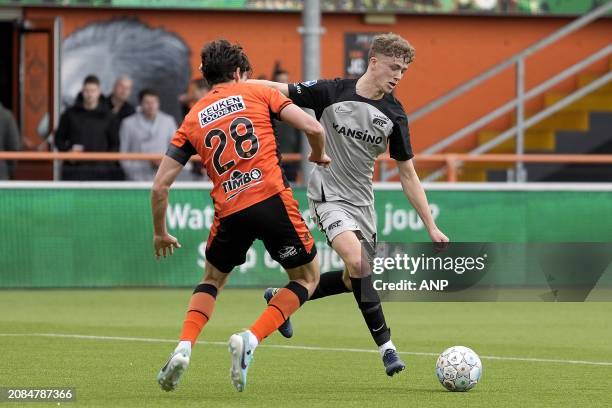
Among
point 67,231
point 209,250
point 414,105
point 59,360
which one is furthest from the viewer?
point 414,105

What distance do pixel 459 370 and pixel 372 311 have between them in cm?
73

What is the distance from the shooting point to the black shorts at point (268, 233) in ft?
29.4

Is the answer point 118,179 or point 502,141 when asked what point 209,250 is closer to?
point 118,179

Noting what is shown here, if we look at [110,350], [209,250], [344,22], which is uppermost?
[344,22]

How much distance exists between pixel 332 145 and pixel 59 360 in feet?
7.75

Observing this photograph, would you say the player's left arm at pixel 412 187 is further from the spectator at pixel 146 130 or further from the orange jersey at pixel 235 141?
the spectator at pixel 146 130

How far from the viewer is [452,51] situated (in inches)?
901

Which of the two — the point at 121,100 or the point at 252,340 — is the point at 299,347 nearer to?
the point at 252,340

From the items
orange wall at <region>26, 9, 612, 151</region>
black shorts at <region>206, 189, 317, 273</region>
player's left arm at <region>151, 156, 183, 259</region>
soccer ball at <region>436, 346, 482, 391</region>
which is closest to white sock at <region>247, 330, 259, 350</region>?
black shorts at <region>206, 189, 317, 273</region>

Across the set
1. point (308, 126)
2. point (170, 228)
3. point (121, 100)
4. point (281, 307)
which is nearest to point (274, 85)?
point (308, 126)

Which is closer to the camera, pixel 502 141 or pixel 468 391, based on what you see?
pixel 468 391

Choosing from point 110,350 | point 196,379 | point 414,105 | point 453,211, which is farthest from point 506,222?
point 196,379

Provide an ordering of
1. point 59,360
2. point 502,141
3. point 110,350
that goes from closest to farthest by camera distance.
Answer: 1. point 59,360
2. point 110,350
3. point 502,141

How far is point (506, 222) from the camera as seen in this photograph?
691 inches
